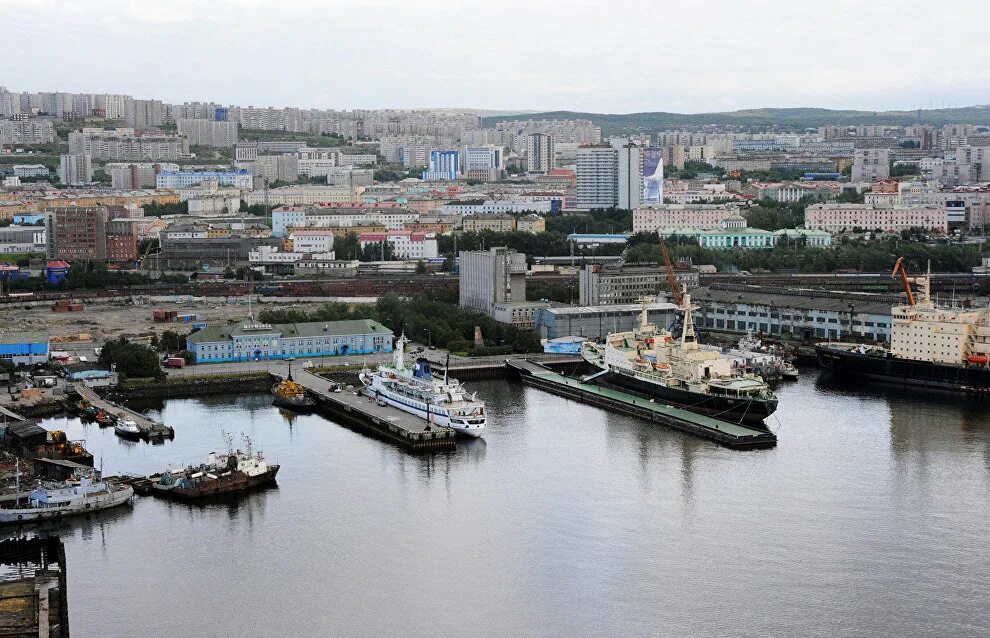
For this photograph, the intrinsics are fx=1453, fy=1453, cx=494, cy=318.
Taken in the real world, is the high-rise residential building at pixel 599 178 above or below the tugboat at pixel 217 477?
above

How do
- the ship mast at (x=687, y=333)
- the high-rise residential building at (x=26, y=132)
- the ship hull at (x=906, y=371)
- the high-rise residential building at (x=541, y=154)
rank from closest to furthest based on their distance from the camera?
the ship mast at (x=687, y=333) < the ship hull at (x=906, y=371) < the high-rise residential building at (x=26, y=132) < the high-rise residential building at (x=541, y=154)

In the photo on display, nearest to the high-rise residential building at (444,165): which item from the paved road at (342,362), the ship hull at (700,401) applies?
the paved road at (342,362)

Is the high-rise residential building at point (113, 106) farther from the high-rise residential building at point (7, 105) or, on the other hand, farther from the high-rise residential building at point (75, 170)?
the high-rise residential building at point (75, 170)

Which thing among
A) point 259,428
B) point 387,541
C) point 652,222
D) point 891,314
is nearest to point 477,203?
point 652,222

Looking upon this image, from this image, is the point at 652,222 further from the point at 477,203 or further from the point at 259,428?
the point at 259,428

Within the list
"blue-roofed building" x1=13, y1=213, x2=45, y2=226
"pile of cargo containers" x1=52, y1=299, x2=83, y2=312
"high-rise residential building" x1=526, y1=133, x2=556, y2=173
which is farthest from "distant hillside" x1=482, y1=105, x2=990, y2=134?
"pile of cargo containers" x1=52, y1=299, x2=83, y2=312

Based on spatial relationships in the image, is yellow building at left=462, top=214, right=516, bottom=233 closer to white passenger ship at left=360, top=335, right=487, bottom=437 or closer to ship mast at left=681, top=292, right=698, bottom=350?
ship mast at left=681, top=292, right=698, bottom=350
